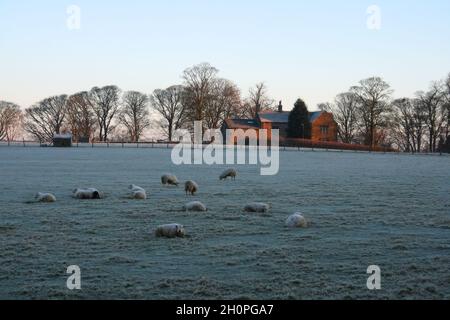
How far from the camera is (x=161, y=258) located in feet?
26.5

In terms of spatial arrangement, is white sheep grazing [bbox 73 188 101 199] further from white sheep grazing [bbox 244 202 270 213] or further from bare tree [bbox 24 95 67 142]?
bare tree [bbox 24 95 67 142]

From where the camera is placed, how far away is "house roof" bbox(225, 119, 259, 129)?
10706cm

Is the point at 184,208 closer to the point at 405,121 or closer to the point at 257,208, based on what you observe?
the point at 257,208

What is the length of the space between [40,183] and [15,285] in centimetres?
1483

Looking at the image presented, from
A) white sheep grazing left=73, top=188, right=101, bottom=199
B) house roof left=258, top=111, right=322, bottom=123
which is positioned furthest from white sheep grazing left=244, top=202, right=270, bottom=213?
house roof left=258, top=111, right=322, bottom=123

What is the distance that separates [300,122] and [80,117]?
47670mm

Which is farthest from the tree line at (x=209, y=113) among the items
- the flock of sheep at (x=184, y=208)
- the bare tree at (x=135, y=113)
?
the flock of sheep at (x=184, y=208)

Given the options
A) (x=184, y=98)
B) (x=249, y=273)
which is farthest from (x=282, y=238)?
(x=184, y=98)

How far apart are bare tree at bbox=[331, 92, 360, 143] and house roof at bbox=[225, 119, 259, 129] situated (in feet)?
62.9

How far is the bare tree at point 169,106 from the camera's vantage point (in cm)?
11562

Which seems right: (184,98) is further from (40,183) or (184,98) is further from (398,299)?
(398,299)

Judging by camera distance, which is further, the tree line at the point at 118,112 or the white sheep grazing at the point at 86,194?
the tree line at the point at 118,112

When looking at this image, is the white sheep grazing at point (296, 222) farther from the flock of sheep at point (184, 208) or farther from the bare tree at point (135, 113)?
the bare tree at point (135, 113)

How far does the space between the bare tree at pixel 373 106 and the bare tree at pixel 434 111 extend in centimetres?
683
